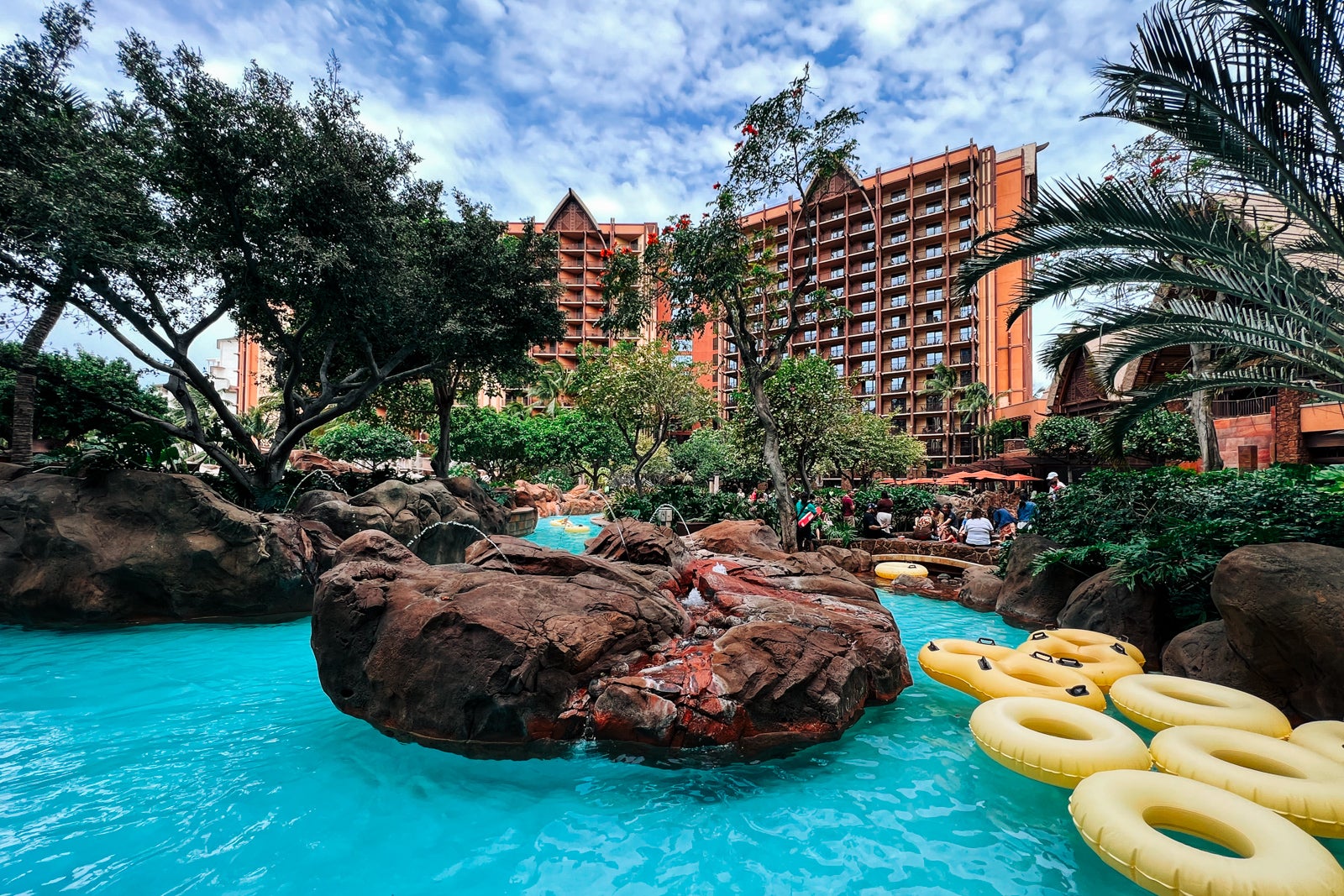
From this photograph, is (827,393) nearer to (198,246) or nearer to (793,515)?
(793,515)

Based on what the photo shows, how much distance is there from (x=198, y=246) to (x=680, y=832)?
14508mm

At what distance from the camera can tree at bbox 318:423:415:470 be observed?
109 feet

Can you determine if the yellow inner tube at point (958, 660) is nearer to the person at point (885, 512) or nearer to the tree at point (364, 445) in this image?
the person at point (885, 512)

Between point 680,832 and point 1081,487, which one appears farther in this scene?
point 1081,487

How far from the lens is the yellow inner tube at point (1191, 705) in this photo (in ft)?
14.9

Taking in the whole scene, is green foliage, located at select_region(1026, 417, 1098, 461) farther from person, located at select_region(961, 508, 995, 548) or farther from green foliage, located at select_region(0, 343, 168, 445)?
green foliage, located at select_region(0, 343, 168, 445)

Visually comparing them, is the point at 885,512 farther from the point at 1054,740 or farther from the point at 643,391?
the point at 1054,740

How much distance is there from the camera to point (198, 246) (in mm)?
11906

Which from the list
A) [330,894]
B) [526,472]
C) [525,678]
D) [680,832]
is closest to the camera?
[330,894]

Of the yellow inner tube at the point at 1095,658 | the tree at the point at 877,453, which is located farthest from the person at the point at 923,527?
the yellow inner tube at the point at 1095,658

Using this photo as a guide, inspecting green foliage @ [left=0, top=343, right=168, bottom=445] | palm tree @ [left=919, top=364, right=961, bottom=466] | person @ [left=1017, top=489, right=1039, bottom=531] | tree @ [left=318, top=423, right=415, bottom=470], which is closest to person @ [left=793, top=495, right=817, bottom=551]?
person @ [left=1017, top=489, right=1039, bottom=531]

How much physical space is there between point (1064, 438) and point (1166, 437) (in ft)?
18.7

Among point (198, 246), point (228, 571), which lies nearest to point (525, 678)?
point (228, 571)

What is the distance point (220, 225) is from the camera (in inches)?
470
